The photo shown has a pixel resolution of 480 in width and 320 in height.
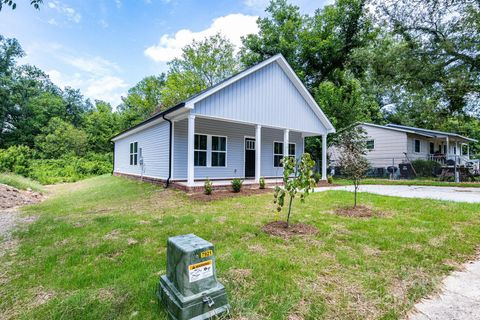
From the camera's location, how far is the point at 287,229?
14.1 ft

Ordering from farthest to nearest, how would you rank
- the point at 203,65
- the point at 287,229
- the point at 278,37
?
the point at 203,65 → the point at 278,37 → the point at 287,229

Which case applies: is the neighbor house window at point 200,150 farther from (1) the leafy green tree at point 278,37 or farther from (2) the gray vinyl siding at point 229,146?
(1) the leafy green tree at point 278,37

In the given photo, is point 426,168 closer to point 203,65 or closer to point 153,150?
point 153,150

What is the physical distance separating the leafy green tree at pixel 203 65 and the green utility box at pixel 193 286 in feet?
84.5

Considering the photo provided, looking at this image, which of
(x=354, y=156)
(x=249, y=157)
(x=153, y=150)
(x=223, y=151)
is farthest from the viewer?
(x=249, y=157)

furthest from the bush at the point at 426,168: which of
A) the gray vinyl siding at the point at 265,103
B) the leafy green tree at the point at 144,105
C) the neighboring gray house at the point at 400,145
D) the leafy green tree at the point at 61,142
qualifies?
the leafy green tree at the point at 61,142

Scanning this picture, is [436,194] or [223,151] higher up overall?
[223,151]

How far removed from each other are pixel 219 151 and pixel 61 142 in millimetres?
23086

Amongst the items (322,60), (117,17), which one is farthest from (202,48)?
(117,17)

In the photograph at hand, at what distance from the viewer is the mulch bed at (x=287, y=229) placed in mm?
4078

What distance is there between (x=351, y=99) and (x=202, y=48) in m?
17.4

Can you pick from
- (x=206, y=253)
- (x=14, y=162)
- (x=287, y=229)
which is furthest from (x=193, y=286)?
(x=14, y=162)

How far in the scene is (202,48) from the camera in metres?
26.2

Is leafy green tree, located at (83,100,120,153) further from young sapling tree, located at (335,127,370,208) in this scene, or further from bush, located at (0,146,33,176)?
young sapling tree, located at (335,127,370,208)
